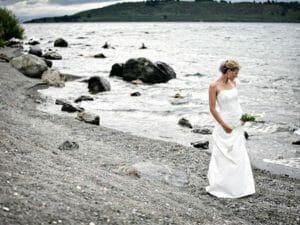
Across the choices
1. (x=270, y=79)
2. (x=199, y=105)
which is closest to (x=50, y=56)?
(x=270, y=79)

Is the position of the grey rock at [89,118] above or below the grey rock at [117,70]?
above

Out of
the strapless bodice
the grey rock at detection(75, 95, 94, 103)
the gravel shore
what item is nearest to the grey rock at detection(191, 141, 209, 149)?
the gravel shore

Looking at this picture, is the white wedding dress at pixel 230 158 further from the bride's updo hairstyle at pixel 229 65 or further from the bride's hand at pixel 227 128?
the bride's updo hairstyle at pixel 229 65

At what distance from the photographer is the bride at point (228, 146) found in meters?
8.88

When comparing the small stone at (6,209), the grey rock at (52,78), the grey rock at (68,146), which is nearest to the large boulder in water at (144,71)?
the grey rock at (52,78)

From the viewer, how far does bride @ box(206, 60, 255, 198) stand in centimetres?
888

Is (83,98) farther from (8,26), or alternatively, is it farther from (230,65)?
(8,26)

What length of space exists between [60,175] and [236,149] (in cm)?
381

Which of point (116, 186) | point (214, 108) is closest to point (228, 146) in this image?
point (214, 108)

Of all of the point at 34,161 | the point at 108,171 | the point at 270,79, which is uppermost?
the point at 34,161

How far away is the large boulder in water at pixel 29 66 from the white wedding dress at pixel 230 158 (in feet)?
71.7

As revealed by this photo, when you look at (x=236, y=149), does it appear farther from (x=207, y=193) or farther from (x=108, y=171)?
(x=108, y=171)

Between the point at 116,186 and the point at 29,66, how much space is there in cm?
2255

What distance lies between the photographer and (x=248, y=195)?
934 cm
